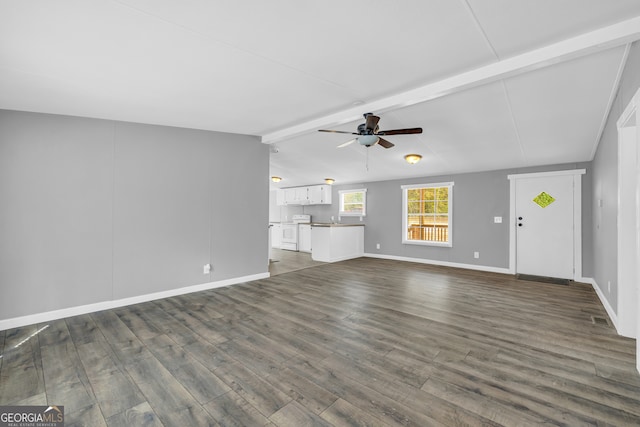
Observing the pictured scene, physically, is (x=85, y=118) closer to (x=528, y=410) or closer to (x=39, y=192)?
(x=39, y=192)

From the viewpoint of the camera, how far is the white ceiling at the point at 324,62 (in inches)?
70.6

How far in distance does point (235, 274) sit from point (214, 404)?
300 centimetres

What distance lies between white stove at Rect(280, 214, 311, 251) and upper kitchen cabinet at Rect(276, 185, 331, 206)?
538mm

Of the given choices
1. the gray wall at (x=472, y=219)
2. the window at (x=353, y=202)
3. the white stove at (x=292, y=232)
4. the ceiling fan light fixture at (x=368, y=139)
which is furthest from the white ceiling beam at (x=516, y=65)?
the white stove at (x=292, y=232)

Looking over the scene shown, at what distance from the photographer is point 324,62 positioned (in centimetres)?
240

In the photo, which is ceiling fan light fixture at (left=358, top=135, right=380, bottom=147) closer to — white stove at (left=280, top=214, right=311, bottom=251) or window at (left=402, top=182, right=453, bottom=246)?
window at (left=402, top=182, right=453, bottom=246)

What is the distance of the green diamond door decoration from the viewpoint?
5.18 metres

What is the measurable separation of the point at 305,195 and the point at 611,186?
22.2ft

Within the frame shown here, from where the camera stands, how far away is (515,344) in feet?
8.33

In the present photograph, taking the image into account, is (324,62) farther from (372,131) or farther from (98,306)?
(98,306)

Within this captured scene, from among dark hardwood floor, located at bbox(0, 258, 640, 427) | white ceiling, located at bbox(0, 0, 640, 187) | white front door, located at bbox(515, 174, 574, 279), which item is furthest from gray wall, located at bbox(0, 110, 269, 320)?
white front door, located at bbox(515, 174, 574, 279)

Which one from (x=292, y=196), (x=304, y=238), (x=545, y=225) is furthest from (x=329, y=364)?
(x=292, y=196)

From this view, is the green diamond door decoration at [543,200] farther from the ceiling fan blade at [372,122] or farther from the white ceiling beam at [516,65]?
the ceiling fan blade at [372,122]

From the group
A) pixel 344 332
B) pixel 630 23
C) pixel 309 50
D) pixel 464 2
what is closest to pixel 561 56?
pixel 630 23
